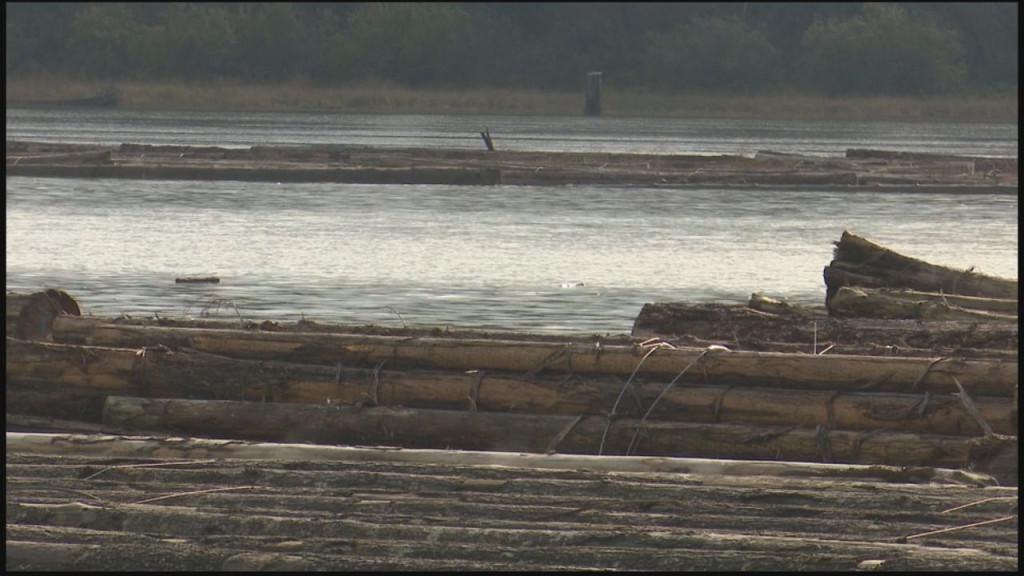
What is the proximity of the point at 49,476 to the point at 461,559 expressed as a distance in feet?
7.58

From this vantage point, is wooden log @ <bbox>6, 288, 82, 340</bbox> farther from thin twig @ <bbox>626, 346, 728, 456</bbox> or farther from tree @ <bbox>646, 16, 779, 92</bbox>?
tree @ <bbox>646, 16, 779, 92</bbox>

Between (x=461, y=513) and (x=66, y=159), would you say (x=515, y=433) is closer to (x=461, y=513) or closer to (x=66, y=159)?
(x=461, y=513)

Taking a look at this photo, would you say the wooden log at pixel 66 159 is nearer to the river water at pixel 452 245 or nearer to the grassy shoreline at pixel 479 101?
the river water at pixel 452 245

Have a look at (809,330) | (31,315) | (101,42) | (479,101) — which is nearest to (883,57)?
(479,101)

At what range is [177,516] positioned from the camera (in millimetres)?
7559

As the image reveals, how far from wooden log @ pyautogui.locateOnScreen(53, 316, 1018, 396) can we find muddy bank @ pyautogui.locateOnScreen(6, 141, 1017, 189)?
2574 centimetres

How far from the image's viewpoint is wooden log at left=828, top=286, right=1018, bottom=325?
1333cm

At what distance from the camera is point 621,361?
1061 cm

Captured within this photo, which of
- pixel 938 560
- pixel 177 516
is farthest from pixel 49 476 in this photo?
pixel 938 560

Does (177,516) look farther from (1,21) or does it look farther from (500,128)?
(500,128)

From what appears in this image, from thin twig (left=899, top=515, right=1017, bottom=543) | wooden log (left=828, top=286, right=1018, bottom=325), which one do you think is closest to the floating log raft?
wooden log (left=828, top=286, right=1018, bottom=325)

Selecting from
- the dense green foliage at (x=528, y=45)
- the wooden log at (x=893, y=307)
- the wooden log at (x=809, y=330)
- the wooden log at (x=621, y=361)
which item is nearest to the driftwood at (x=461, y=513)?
the wooden log at (x=621, y=361)

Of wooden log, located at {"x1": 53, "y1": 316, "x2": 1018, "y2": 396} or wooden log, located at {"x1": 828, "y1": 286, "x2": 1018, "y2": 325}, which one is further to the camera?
wooden log, located at {"x1": 828, "y1": 286, "x2": 1018, "y2": 325}

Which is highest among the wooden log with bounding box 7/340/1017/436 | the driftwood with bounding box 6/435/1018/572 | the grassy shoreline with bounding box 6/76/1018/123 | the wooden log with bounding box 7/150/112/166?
the driftwood with bounding box 6/435/1018/572
